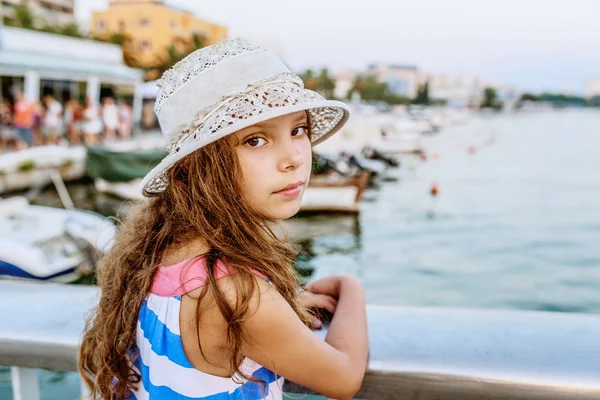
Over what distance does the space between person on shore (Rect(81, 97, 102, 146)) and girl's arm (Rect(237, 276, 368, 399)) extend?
1780cm

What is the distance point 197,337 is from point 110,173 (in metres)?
14.2

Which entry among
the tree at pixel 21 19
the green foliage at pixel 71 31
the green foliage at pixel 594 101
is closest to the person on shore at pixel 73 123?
the tree at pixel 21 19

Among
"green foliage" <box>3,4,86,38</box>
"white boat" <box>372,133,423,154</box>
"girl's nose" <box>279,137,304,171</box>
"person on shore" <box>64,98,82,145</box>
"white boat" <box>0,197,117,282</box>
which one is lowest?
"white boat" <box>372,133,423,154</box>

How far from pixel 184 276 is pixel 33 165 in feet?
49.4

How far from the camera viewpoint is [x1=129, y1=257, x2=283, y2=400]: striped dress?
83cm

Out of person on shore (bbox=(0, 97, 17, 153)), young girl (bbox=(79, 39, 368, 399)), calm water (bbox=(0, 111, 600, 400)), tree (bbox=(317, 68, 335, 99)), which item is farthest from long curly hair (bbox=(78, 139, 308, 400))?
tree (bbox=(317, 68, 335, 99))

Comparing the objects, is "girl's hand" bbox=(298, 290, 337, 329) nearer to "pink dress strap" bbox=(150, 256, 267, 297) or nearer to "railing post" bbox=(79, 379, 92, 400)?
"pink dress strap" bbox=(150, 256, 267, 297)

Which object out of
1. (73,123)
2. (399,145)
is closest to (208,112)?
(73,123)

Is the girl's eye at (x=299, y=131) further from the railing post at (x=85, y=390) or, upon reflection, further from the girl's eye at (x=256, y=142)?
the railing post at (x=85, y=390)

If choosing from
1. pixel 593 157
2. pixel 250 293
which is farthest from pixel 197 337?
pixel 593 157

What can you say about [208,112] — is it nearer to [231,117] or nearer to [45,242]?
[231,117]

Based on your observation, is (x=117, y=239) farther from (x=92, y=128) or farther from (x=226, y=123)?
(x=92, y=128)

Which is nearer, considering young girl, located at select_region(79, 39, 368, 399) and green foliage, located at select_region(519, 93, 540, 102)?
young girl, located at select_region(79, 39, 368, 399)

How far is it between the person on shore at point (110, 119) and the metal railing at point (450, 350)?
18.5m
